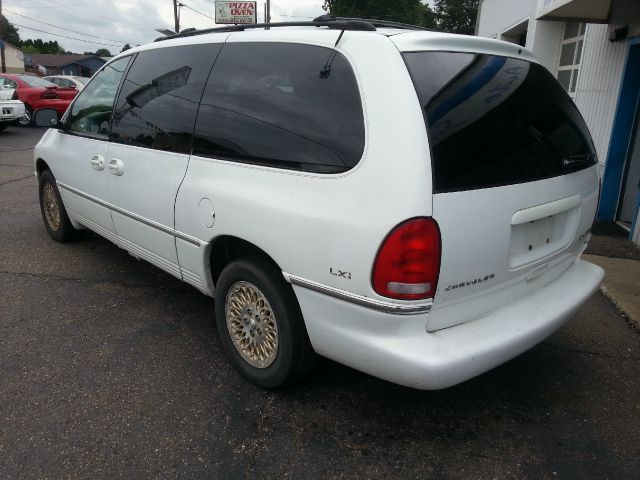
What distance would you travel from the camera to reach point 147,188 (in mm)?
3264

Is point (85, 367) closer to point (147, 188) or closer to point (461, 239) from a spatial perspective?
point (147, 188)

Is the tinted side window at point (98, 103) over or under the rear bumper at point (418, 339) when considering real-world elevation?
over

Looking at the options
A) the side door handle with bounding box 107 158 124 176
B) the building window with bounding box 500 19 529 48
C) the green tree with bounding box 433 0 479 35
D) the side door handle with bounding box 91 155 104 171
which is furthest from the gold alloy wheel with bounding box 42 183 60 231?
the green tree with bounding box 433 0 479 35

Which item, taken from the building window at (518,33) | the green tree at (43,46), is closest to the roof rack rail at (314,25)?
the building window at (518,33)

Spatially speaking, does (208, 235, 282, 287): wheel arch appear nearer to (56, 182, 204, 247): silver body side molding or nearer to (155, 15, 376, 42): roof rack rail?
(56, 182, 204, 247): silver body side molding

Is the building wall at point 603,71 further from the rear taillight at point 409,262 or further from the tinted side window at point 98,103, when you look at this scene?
the tinted side window at point 98,103

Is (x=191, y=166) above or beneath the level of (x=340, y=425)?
above

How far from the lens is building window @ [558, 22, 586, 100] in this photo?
770 centimetres

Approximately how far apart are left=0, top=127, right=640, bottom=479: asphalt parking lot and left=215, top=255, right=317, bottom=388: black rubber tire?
146mm

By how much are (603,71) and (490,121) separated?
210 inches

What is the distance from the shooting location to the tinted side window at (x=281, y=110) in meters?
2.28

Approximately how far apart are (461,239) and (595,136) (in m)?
5.64

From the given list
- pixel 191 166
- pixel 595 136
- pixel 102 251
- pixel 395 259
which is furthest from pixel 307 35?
pixel 595 136

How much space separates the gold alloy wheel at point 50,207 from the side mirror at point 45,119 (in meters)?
0.56
